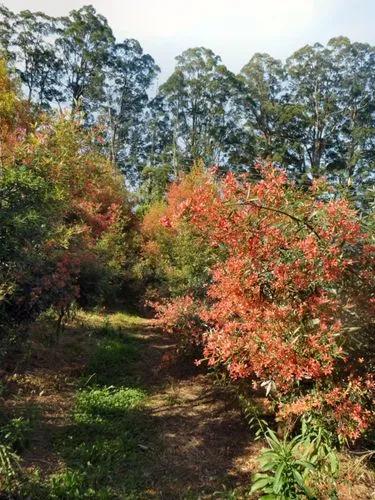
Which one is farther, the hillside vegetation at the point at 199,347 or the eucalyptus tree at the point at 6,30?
the eucalyptus tree at the point at 6,30

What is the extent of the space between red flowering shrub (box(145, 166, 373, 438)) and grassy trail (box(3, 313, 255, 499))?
193 centimetres

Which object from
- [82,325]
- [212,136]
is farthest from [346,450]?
[212,136]

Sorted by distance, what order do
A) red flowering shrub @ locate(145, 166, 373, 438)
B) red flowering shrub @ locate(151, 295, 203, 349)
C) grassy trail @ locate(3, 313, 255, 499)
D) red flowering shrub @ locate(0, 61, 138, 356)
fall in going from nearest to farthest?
red flowering shrub @ locate(145, 166, 373, 438) < red flowering shrub @ locate(0, 61, 138, 356) < grassy trail @ locate(3, 313, 255, 499) < red flowering shrub @ locate(151, 295, 203, 349)

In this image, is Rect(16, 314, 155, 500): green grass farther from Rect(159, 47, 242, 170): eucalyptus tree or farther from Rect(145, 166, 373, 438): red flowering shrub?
Rect(159, 47, 242, 170): eucalyptus tree

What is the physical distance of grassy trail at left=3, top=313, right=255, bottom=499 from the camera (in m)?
6.07

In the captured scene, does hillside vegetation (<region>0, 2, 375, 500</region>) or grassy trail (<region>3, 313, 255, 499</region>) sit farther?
grassy trail (<region>3, 313, 255, 499</region>)

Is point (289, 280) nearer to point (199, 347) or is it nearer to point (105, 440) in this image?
point (105, 440)

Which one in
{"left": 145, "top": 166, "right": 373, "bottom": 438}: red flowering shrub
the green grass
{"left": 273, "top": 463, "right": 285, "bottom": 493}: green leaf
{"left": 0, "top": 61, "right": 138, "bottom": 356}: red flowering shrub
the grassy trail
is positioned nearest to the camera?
{"left": 273, "top": 463, "right": 285, "bottom": 493}: green leaf

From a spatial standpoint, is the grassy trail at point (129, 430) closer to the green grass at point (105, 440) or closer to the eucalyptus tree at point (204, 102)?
the green grass at point (105, 440)

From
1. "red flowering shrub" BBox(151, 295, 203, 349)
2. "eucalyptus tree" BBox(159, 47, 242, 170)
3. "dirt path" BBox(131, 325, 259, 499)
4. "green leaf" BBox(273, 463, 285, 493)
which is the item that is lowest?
"dirt path" BBox(131, 325, 259, 499)

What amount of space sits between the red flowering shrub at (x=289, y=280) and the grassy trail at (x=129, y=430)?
1.93m

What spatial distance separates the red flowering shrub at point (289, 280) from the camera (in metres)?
5.15

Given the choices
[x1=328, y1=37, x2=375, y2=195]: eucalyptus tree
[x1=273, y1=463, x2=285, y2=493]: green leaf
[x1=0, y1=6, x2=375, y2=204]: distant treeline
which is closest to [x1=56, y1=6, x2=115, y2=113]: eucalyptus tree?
[x1=0, y1=6, x2=375, y2=204]: distant treeline

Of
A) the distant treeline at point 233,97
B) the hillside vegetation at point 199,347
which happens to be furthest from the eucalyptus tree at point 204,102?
the hillside vegetation at point 199,347
